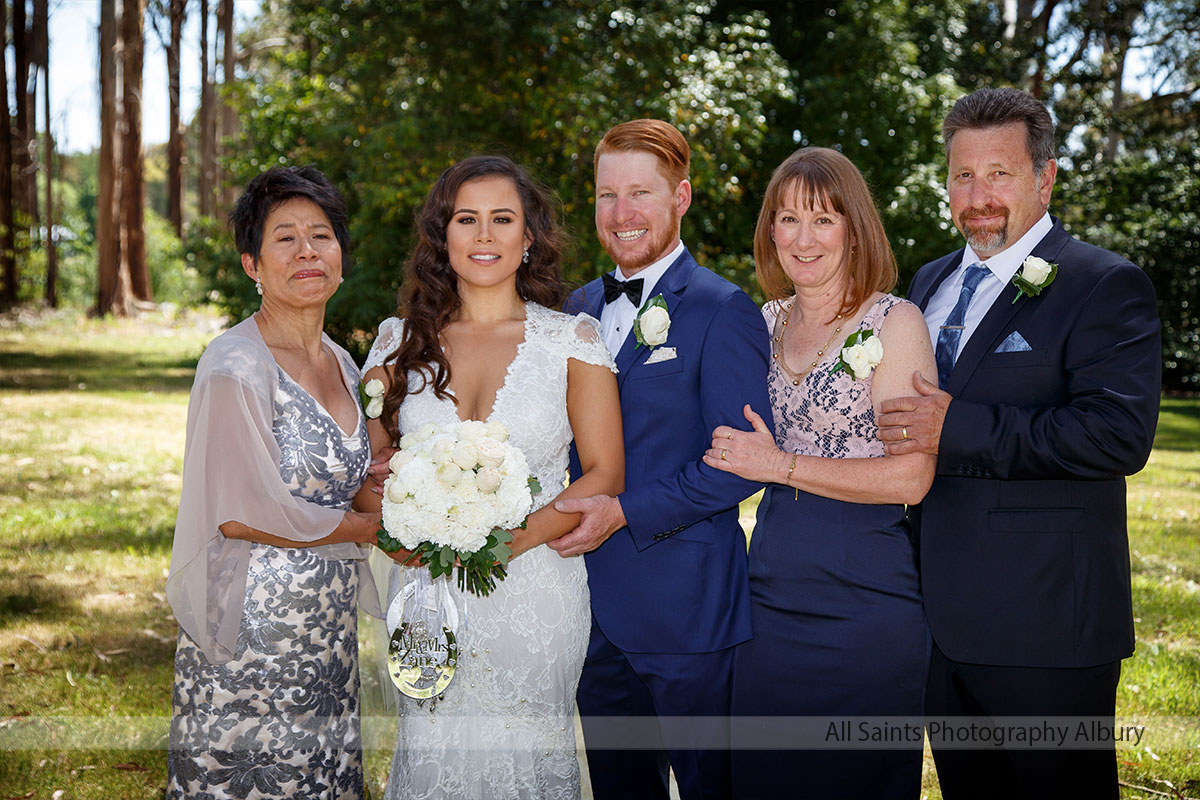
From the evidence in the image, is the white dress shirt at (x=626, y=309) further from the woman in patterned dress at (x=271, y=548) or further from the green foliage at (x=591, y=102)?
the green foliage at (x=591, y=102)

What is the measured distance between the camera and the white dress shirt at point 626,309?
11.8ft

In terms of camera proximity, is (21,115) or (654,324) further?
(21,115)

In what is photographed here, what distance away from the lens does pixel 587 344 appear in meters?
3.40

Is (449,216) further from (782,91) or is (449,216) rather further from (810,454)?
(782,91)

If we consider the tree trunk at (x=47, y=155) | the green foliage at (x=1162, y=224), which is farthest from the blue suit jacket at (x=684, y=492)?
the tree trunk at (x=47, y=155)

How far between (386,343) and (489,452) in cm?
87

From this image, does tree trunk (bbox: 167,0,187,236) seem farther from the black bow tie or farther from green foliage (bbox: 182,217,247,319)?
the black bow tie

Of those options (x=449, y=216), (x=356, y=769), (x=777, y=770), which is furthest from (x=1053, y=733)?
(x=449, y=216)

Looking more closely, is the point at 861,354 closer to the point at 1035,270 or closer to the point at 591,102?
the point at 1035,270

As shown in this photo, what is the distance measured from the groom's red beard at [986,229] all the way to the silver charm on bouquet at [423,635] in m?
2.20

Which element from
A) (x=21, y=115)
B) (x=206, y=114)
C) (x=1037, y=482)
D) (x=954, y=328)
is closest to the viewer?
(x=1037, y=482)

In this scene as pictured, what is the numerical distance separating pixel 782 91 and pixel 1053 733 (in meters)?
10.7

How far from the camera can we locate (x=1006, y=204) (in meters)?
3.33

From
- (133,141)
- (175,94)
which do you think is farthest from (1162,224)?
(175,94)
